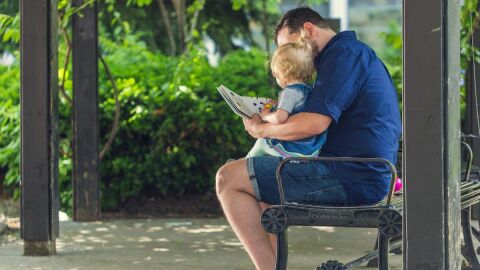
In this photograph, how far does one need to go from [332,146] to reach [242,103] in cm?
47

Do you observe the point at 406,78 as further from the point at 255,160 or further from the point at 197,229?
the point at 197,229

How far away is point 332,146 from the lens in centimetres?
498

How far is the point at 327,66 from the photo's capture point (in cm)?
486

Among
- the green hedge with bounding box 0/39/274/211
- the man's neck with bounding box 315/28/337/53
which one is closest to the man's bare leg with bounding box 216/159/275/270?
the man's neck with bounding box 315/28/337/53

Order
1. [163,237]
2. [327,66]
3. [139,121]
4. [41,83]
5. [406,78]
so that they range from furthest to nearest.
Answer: [139,121]
[163,237]
[41,83]
[327,66]
[406,78]

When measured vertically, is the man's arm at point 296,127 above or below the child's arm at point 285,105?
below

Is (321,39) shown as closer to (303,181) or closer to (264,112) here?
(264,112)

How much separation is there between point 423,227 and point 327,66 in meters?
0.88

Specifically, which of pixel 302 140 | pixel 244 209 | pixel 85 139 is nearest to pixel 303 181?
pixel 302 140

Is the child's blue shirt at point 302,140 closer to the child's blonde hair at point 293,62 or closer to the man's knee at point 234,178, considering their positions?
the child's blonde hair at point 293,62

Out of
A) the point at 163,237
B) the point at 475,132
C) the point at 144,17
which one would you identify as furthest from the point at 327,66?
the point at 144,17

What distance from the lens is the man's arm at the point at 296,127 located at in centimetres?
477

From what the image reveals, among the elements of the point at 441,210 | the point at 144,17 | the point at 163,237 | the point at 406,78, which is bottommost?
the point at 163,237

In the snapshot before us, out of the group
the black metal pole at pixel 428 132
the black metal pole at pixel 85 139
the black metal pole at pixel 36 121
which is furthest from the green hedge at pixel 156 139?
the black metal pole at pixel 428 132
